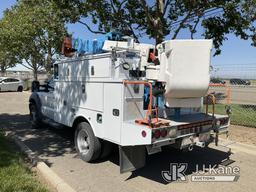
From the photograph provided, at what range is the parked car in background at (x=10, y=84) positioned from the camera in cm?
2723

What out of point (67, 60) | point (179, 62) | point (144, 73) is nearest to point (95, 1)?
point (67, 60)

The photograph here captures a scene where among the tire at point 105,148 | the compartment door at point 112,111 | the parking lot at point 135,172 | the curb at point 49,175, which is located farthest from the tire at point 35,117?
the compartment door at point 112,111

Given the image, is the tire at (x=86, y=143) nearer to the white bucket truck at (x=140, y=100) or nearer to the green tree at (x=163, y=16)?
the white bucket truck at (x=140, y=100)

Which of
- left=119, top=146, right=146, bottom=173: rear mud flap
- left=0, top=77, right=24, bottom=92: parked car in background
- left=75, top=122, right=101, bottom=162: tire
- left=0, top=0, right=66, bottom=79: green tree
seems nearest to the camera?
left=119, top=146, right=146, bottom=173: rear mud flap

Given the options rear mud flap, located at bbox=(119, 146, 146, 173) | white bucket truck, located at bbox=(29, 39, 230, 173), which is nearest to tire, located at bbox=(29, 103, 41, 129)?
white bucket truck, located at bbox=(29, 39, 230, 173)

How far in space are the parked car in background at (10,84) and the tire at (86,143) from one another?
2375 centimetres

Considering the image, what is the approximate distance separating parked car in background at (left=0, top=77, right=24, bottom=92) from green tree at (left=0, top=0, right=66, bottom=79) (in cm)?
314

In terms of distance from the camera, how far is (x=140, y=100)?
498 centimetres

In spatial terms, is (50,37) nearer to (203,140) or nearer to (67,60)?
(67,60)

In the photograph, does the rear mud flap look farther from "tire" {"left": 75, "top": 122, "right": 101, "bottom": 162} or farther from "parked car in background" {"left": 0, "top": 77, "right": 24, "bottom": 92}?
"parked car in background" {"left": 0, "top": 77, "right": 24, "bottom": 92}

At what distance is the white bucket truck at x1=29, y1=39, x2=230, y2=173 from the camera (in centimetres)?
462

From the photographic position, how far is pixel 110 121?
199 inches

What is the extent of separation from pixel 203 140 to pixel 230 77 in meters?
8.21

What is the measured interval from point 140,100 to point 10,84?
25652 mm
